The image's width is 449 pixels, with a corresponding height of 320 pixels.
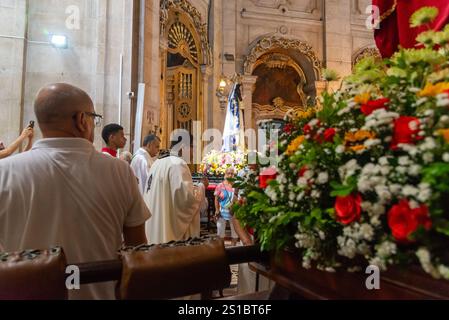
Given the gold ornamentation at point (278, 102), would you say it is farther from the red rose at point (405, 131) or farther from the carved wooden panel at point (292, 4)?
the red rose at point (405, 131)

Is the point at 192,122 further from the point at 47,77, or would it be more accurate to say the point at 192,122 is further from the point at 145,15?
the point at 47,77

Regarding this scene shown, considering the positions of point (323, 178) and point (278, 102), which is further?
point (278, 102)

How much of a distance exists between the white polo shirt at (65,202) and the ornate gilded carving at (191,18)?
940 cm

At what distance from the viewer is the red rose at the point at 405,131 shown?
3.57ft

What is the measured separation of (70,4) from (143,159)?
14.6 feet

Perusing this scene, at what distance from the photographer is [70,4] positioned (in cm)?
766

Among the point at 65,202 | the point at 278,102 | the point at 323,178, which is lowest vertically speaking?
the point at 65,202

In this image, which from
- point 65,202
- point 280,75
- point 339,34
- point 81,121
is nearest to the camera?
point 65,202

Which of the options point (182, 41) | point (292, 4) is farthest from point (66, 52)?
point (292, 4)

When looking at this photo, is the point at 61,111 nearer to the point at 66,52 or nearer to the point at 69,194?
the point at 69,194

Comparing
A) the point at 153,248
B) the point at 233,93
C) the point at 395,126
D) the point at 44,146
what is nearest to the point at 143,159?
the point at 44,146

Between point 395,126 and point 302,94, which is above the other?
point 302,94

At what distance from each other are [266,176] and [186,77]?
41.1 ft

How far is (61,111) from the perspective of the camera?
69.2 inches
